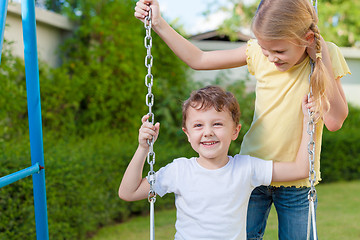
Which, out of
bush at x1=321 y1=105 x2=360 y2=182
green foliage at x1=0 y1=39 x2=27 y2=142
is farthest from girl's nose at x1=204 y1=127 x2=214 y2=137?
bush at x1=321 y1=105 x2=360 y2=182

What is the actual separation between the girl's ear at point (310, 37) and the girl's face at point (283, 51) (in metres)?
0.04

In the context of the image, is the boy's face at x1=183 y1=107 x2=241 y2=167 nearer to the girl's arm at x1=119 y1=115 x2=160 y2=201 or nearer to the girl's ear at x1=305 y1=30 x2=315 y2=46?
the girl's arm at x1=119 y1=115 x2=160 y2=201

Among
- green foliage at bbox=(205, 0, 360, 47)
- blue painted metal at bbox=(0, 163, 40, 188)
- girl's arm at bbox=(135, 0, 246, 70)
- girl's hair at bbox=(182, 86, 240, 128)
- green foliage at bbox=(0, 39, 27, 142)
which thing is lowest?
blue painted metal at bbox=(0, 163, 40, 188)

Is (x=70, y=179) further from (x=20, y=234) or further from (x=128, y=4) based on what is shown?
(x=128, y=4)

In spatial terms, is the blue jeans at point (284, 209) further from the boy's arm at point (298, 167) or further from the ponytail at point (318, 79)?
the ponytail at point (318, 79)

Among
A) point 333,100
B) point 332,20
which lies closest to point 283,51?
point 333,100

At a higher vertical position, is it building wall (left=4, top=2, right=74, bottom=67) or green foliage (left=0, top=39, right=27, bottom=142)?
building wall (left=4, top=2, right=74, bottom=67)

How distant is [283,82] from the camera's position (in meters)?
2.10

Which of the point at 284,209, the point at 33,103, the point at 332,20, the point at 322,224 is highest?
the point at 332,20

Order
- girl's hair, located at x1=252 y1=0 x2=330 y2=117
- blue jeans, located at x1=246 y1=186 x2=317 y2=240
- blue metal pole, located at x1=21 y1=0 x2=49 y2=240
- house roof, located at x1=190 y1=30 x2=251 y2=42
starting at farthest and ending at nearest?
house roof, located at x1=190 y1=30 x2=251 y2=42 → blue metal pole, located at x1=21 y1=0 x2=49 y2=240 → blue jeans, located at x1=246 y1=186 x2=317 y2=240 → girl's hair, located at x1=252 y1=0 x2=330 y2=117

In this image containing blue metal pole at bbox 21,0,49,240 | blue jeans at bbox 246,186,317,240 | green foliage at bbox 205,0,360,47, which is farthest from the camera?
green foliage at bbox 205,0,360,47

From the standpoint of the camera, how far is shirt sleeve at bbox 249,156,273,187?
205 cm

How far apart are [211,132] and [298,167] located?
16.1 inches

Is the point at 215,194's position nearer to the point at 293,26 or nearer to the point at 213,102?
the point at 213,102
